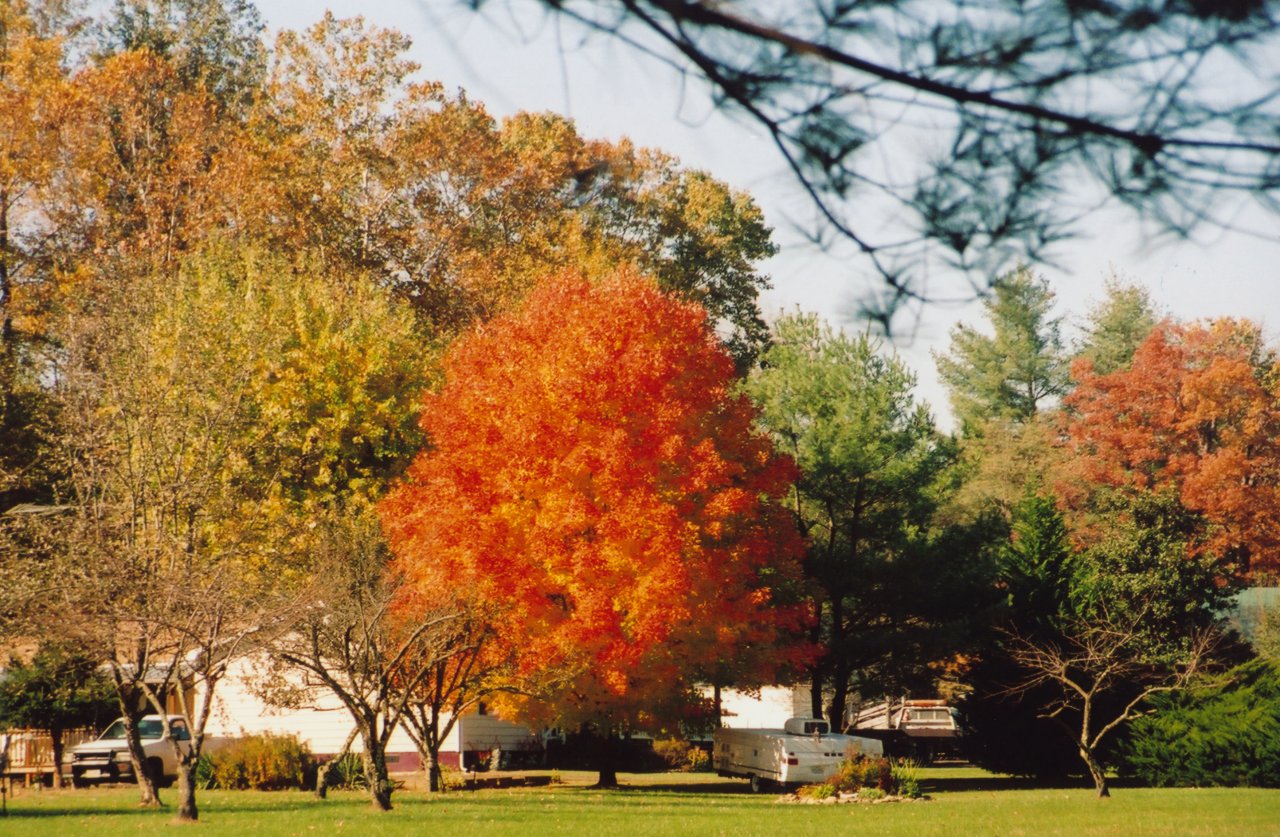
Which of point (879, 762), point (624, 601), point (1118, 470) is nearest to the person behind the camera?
point (624, 601)

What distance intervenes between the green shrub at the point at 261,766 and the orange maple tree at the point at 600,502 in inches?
197

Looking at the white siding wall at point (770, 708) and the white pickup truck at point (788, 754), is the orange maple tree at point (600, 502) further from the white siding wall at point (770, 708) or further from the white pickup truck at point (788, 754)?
the white siding wall at point (770, 708)

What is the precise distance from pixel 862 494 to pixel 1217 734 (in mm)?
9644

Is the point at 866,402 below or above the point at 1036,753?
above

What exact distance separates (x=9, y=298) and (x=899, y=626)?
23.5m

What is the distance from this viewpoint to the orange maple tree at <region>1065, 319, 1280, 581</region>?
40594mm

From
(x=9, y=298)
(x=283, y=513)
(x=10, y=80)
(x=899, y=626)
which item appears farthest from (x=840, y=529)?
(x=10, y=80)

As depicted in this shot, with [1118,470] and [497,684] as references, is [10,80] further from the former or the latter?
[1118,470]

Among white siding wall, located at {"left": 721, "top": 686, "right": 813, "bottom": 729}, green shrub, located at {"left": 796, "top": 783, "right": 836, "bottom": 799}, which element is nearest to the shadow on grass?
green shrub, located at {"left": 796, "top": 783, "right": 836, "bottom": 799}

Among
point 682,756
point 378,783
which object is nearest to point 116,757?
point 378,783

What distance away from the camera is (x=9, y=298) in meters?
32.4

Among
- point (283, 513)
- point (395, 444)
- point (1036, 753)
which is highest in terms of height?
point (395, 444)

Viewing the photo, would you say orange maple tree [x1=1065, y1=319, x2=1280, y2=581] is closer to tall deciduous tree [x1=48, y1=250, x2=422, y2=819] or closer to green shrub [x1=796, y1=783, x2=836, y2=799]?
A: green shrub [x1=796, y1=783, x2=836, y2=799]

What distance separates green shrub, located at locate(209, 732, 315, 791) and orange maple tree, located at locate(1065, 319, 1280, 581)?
Answer: 27017 mm
